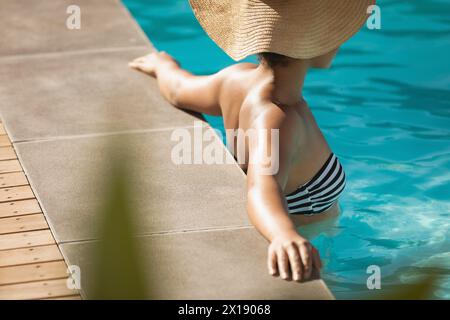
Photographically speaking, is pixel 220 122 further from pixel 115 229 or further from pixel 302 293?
pixel 115 229

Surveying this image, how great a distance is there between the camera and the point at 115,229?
76cm

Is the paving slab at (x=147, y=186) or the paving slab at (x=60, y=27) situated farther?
the paving slab at (x=60, y=27)

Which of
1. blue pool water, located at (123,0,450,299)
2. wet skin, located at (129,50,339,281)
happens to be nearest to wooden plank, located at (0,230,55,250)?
wet skin, located at (129,50,339,281)

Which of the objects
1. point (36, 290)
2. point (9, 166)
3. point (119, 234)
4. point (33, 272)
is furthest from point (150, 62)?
point (119, 234)

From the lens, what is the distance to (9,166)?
10.9 feet

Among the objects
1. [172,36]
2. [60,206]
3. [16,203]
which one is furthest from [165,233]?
[172,36]

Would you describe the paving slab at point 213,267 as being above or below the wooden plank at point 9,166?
below

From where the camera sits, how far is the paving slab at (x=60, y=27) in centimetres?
458

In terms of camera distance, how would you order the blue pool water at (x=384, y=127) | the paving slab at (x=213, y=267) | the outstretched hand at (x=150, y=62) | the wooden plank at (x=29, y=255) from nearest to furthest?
1. the paving slab at (x=213, y=267)
2. the wooden plank at (x=29, y=255)
3. the blue pool water at (x=384, y=127)
4. the outstretched hand at (x=150, y=62)

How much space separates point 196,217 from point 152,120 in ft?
3.13

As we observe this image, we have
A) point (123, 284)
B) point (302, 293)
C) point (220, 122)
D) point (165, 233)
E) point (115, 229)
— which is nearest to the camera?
point (115, 229)

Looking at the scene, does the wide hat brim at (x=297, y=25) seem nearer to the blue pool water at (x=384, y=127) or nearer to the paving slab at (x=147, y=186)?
the paving slab at (x=147, y=186)

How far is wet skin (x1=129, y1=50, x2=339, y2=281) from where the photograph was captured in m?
2.37

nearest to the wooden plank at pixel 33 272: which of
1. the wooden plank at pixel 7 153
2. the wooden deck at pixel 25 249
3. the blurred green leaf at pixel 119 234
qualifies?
the wooden deck at pixel 25 249
